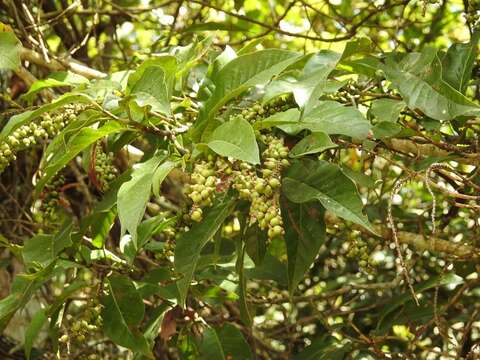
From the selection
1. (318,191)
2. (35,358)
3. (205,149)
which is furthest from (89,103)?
(35,358)

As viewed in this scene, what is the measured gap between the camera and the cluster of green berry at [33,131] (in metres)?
1.35

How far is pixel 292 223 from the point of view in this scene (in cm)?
133

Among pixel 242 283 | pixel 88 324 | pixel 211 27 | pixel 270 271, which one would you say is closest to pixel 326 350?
pixel 270 271

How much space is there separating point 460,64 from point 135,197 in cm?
65

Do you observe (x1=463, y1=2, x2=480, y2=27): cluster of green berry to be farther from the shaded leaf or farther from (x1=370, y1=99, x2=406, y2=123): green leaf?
the shaded leaf

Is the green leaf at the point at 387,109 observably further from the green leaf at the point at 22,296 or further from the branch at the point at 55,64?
the branch at the point at 55,64

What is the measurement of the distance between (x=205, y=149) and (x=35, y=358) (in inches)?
47.4

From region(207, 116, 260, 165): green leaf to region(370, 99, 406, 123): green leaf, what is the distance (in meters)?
0.32

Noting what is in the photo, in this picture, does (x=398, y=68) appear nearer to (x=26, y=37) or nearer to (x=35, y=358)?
(x=26, y=37)

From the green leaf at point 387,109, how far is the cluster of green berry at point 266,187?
255 millimetres

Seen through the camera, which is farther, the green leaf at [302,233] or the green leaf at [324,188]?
the green leaf at [302,233]

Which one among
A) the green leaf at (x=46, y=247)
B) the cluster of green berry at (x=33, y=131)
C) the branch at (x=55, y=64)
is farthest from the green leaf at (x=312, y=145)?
the branch at (x=55, y=64)

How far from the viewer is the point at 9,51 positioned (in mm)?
1494

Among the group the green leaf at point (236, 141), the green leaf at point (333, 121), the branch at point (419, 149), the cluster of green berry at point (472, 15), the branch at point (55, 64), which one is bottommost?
the branch at point (419, 149)
